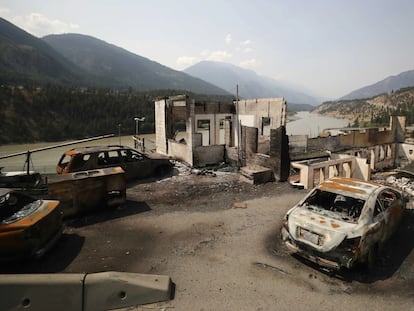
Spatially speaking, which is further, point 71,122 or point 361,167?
point 71,122

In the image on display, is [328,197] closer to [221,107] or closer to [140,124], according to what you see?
[221,107]

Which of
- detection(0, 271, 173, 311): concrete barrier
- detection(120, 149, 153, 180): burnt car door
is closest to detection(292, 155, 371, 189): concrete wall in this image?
detection(120, 149, 153, 180): burnt car door

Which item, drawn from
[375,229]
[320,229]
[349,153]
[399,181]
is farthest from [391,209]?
[349,153]

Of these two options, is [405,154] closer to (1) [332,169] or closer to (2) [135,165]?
(1) [332,169]

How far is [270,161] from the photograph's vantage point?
11.7 m

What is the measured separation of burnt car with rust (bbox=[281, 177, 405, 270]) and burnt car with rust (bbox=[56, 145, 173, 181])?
7.83m

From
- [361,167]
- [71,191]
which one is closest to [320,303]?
[71,191]

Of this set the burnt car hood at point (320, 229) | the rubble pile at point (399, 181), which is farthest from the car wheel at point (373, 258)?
the rubble pile at point (399, 181)

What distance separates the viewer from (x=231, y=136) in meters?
17.5

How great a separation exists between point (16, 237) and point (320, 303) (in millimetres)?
5498

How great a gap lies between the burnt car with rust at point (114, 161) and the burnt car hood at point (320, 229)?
25.9ft

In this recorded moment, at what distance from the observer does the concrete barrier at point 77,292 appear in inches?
160

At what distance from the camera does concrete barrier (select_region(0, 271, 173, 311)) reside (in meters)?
4.05

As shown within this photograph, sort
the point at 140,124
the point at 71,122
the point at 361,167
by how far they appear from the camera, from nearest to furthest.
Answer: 1. the point at 361,167
2. the point at 71,122
3. the point at 140,124
